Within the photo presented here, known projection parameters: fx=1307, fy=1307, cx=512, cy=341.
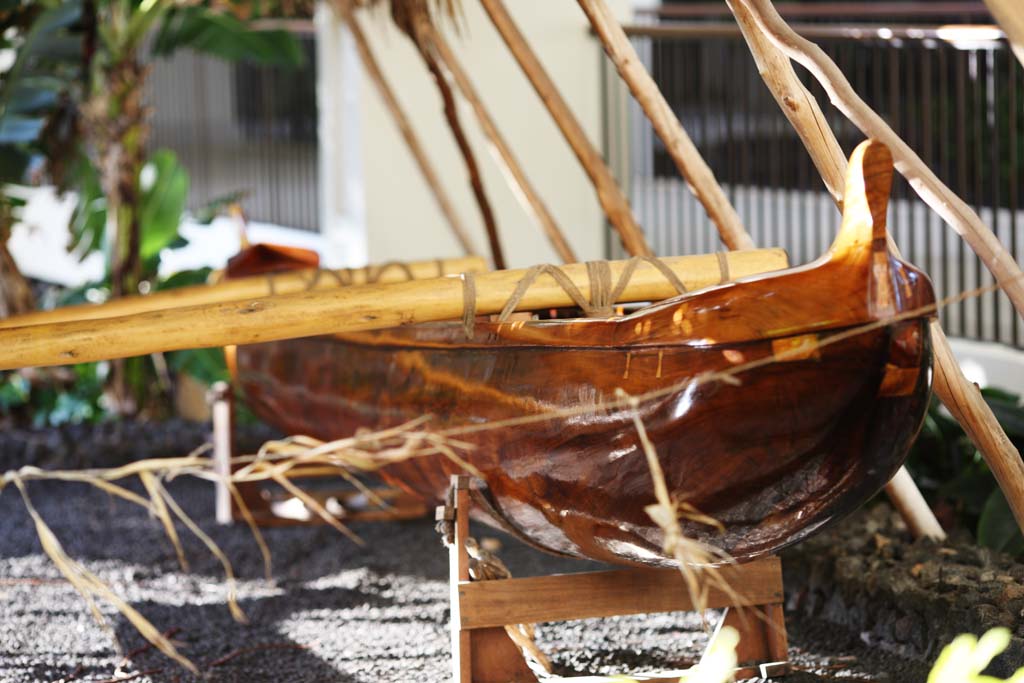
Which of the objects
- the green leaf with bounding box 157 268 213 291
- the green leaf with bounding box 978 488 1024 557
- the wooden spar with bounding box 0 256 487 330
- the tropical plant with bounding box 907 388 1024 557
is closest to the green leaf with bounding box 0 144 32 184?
the green leaf with bounding box 157 268 213 291

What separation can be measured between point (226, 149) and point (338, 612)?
5.30m

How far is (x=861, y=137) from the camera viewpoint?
6.46 metres

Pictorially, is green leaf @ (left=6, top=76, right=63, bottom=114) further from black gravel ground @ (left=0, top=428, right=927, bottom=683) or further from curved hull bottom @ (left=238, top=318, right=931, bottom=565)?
curved hull bottom @ (left=238, top=318, right=931, bottom=565)

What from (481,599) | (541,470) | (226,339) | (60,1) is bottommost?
(481,599)

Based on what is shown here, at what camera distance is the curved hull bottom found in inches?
62.5

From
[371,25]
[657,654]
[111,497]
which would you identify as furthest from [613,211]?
[371,25]

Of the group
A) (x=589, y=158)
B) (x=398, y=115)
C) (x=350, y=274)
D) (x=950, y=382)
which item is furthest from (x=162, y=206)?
(x=950, y=382)

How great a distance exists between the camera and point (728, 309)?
1.63 meters

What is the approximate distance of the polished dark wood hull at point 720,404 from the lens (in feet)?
5.15

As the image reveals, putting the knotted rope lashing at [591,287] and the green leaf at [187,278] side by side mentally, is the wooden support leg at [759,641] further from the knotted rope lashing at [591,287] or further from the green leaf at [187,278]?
the green leaf at [187,278]

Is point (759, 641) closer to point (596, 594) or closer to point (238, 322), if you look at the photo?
point (596, 594)

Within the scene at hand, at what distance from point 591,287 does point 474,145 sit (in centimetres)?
309

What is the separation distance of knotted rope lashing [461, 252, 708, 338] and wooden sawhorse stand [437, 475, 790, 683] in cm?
27

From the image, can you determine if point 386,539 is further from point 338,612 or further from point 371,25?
point 371,25
